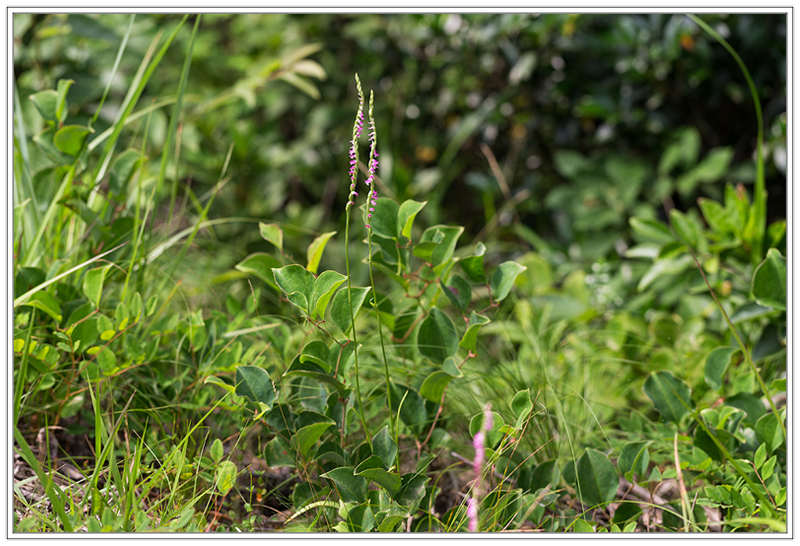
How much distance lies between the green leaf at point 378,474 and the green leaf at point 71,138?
73 centimetres

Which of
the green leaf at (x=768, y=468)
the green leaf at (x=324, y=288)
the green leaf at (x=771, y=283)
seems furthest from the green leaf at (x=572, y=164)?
the green leaf at (x=324, y=288)

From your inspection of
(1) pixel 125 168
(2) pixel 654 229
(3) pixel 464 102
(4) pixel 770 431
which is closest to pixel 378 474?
(4) pixel 770 431

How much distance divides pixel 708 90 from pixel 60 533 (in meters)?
1.89

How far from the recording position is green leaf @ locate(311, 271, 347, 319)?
0.75 m

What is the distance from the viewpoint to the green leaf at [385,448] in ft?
2.55

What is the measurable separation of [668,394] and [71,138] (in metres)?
1.11

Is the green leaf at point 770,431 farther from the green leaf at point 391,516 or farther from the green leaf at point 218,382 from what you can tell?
the green leaf at point 218,382

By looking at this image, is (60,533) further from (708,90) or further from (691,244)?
(708,90)

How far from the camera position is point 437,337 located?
0.90 meters

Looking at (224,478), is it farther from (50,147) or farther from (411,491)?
(50,147)

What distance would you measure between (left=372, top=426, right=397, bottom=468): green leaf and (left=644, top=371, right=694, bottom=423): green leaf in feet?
1.55

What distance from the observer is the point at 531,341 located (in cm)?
140

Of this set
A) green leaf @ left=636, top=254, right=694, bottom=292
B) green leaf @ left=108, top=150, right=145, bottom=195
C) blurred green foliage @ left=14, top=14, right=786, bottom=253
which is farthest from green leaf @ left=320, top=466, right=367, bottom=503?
blurred green foliage @ left=14, top=14, right=786, bottom=253
